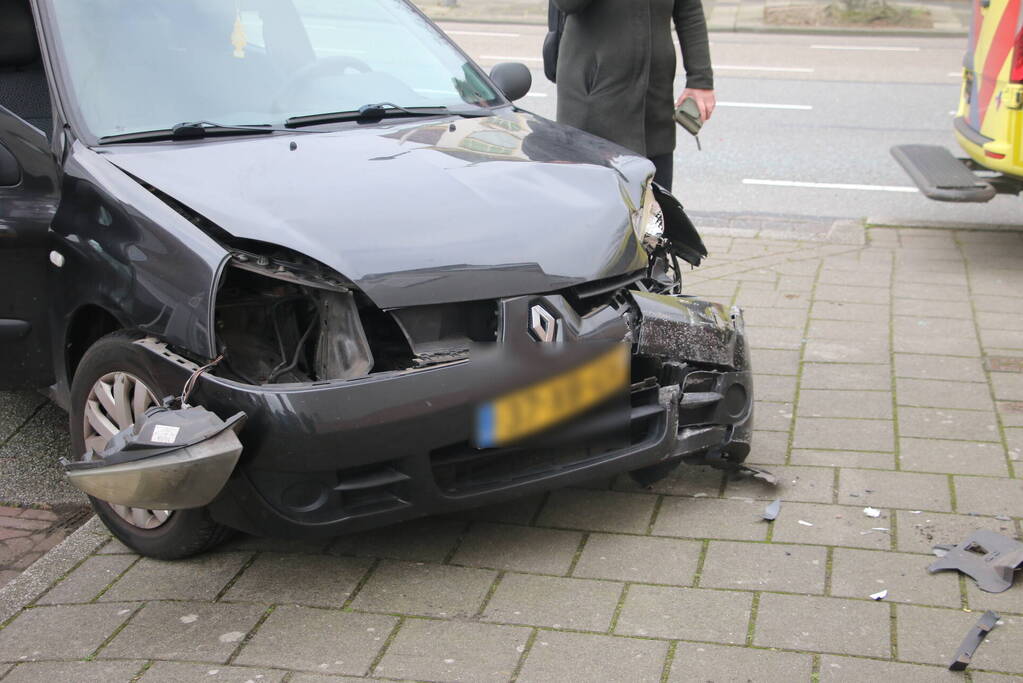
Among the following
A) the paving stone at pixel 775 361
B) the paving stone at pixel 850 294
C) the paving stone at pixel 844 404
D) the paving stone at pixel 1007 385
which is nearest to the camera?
the paving stone at pixel 844 404

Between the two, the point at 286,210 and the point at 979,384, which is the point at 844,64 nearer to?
the point at 979,384

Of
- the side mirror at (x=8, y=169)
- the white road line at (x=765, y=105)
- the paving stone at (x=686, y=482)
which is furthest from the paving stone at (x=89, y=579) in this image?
the white road line at (x=765, y=105)

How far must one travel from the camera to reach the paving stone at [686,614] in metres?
3.14

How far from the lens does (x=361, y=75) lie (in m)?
4.52

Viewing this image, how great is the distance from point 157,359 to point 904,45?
1534 cm

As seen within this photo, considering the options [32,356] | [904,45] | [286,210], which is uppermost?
[286,210]

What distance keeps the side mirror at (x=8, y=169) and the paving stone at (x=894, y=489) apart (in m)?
2.75

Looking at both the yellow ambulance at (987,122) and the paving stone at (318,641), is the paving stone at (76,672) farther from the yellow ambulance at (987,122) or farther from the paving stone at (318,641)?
the yellow ambulance at (987,122)

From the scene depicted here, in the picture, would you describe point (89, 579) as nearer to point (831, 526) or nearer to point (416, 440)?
point (416, 440)

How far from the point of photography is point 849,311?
5812mm

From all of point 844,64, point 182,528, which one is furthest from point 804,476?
point 844,64

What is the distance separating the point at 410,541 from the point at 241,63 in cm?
176

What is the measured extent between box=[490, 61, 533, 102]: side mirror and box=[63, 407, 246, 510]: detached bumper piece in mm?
2276

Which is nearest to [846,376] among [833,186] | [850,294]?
[850,294]
